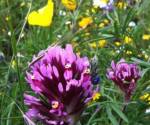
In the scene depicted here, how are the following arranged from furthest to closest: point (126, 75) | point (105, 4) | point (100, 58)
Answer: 1. point (105, 4)
2. point (100, 58)
3. point (126, 75)

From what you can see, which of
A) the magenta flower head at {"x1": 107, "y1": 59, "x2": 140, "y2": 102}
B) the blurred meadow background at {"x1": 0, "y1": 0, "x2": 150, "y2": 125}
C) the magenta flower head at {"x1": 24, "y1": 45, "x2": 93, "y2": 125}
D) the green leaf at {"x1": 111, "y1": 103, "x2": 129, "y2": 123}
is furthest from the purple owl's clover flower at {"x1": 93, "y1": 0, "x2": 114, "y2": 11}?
the magenta flower head at {"x1": 24, "y1": 45, "x2": 93, "y2": 125}

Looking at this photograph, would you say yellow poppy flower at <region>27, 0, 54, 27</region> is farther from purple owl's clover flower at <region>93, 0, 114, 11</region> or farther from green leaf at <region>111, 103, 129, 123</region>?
purple owl's clover flower at <region>93, 0, 114, 11</region>

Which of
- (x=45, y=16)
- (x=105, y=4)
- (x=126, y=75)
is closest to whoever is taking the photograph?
(x=45, y=16)

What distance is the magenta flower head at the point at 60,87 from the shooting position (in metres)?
0.99

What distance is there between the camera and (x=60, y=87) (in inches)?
39.3

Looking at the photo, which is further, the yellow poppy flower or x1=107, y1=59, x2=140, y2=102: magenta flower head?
x1=107, y1=59, x2=140, y2=102: magenta flower head

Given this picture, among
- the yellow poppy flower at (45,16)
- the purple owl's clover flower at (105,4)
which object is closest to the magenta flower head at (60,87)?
the yellow poppy flower at (45,16)

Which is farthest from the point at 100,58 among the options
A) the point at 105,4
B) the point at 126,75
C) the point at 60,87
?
the point at 60,87

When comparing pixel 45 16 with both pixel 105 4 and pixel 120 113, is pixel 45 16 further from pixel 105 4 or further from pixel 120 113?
pixel 105 4

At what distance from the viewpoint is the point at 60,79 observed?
100cm

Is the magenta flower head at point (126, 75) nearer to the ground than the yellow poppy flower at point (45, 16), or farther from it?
nearer to the ground

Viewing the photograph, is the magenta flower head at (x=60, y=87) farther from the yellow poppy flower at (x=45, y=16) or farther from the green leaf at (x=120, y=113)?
the green leaf at (x=120, y=113)

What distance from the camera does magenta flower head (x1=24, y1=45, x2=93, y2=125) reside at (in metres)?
0.99

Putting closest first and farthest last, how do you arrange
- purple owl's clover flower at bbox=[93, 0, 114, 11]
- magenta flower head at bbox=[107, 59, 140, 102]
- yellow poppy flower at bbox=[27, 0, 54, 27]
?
yellow poppy flower at bbox=[27, 0, 54, 27] → magenta flower head at bbox=[107, 59, 140, 102] → purple owl's clover flower at bbox=[93, 0, 114, 11]
